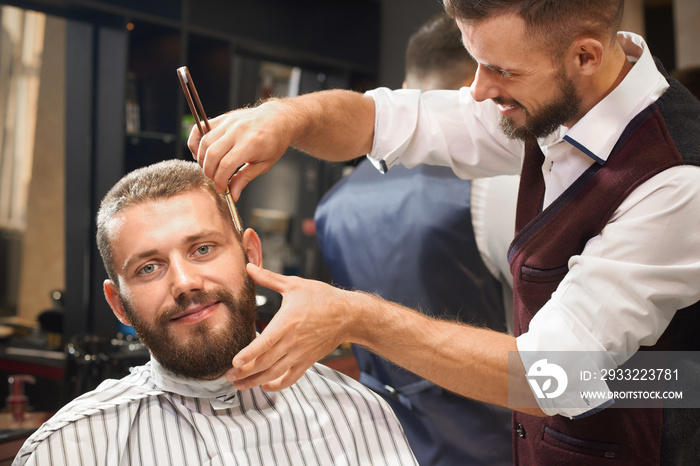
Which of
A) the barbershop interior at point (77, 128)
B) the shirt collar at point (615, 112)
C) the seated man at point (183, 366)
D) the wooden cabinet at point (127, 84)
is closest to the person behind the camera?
the shirt collar at point (615, 112)

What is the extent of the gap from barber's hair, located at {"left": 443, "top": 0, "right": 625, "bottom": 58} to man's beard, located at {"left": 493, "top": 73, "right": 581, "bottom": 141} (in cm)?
8

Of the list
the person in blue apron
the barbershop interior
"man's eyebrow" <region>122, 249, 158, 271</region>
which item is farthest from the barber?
the barbershop interior

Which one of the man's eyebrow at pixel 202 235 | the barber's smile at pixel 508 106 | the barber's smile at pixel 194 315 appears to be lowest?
the barber's smile at pixel 194 315

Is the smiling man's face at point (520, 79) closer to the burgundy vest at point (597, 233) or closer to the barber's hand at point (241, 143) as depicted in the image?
the burgundy vest at point (597, 233)

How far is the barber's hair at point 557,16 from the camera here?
1.32 m

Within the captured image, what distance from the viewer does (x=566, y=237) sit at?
137 centimetres

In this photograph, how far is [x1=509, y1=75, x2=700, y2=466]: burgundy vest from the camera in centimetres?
131

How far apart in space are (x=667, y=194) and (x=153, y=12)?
3178 mm

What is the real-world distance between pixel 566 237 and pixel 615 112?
0.95 feet

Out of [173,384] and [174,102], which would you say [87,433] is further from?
[174,102]

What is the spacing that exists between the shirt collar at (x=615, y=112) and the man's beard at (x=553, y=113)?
31 mm

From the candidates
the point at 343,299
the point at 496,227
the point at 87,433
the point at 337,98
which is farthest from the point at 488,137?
the point at 87,433

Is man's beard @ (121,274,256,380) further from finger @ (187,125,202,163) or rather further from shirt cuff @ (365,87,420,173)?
shirt cuff @ (365,87,420,173)

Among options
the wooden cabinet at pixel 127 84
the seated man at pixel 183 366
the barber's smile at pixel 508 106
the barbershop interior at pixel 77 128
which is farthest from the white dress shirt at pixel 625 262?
the wooden cabinet at pixel 127 84
